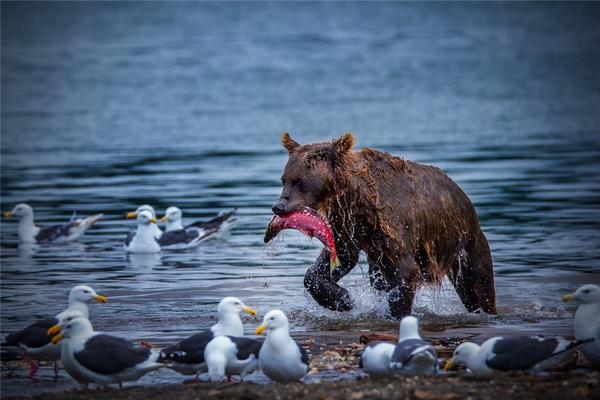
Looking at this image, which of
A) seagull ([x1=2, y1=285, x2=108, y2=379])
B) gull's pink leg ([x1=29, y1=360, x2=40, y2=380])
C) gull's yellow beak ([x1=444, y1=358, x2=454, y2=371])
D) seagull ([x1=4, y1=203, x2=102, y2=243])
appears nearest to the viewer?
gull's yellow beak ([x1=444, y1=358, x2=454, y2=371])

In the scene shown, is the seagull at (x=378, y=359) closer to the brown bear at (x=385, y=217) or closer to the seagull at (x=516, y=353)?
the seagull at (x=516, y=353)

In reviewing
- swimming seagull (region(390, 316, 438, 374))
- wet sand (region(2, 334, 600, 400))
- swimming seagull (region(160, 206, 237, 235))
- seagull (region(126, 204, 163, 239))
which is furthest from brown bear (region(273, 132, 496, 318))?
seagull (region(126, 204, 163, 239))

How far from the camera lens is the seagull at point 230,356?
9570 millimetres

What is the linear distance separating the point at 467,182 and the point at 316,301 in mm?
12334

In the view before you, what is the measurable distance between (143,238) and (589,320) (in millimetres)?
9747

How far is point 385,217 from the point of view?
38.4 feet

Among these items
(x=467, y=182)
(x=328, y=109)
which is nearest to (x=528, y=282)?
(x=467, y=182)

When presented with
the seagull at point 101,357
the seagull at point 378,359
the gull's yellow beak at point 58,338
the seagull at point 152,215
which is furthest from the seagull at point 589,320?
the seagull at point 152,215

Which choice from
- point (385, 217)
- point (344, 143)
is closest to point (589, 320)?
point (385, 217)

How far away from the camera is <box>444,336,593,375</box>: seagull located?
947 cm

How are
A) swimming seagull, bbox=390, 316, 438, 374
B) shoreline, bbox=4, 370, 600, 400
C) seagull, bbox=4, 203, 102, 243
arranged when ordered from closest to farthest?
shoreline, bbox=4, 370, 600, 400 < swimming seagull, bbox=390, 316, 438, 374 < seagull, bbox=4, 203, 102, 243

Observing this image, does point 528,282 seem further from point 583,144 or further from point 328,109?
point 328,109

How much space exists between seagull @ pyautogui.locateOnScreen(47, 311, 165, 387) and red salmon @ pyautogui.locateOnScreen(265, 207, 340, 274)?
207 centimetres

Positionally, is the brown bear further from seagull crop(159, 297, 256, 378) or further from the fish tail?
seagull crop(159, 297, 256, 378)
